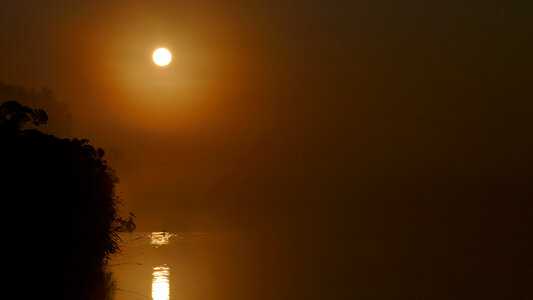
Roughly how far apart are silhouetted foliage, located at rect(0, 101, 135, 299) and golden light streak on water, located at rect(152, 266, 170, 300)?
14239 millimetres

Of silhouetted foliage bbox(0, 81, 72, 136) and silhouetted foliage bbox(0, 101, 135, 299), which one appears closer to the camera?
silhouetted foliage bbox(0, 101, 135, 299)

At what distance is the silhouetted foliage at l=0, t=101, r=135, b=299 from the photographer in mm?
20125

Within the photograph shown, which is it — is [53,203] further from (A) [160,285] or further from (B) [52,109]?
(B) [52,109]

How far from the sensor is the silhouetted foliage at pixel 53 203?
20125mm

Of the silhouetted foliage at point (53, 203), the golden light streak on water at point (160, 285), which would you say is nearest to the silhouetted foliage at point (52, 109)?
the golden light streak on water at point (160, 285)

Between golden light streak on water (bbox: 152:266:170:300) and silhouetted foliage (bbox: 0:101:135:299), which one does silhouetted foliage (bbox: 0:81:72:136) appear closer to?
golden light streak on water (bbox: 152:266:170:300)

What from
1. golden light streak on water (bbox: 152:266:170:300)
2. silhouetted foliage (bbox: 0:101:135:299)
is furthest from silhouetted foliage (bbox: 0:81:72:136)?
silhouetted foliage (bbox: 0:101:135:299)

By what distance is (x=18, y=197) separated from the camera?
65.4ft

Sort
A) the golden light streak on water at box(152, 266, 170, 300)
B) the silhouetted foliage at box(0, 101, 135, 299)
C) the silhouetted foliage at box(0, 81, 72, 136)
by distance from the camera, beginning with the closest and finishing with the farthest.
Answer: the silhouetted foliage at box(0, 101, 135, 299) → the golden light streak on water at box(152, 266, 170, 300) → the silhouetted foliage at box(0, 81, 72, 136)

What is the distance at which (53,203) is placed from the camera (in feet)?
68.5

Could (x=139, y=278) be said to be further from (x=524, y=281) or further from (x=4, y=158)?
(x=524, y=281)

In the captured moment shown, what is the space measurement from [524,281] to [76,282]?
55.2 metres

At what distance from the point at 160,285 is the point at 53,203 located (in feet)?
81.8

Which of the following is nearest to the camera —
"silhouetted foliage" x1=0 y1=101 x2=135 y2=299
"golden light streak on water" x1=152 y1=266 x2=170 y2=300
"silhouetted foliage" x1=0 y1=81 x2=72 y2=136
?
"silhouetted foliage" x1=0 y1=101 x2=135 y2=299
